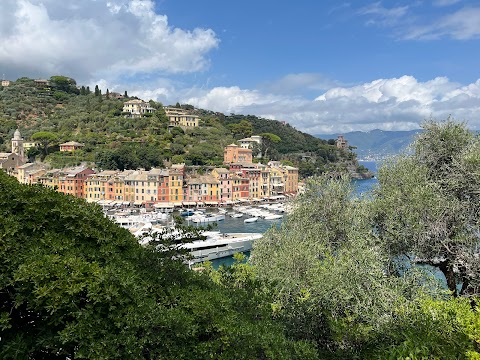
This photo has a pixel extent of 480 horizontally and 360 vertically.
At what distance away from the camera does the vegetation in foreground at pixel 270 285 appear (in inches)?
160

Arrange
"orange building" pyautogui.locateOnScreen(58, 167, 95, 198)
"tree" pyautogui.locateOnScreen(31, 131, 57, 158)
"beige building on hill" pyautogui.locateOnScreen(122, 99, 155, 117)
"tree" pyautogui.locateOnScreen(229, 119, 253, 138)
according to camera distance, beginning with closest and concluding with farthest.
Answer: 1. "orange building" pyautogui.locateOnScreen(58, 167, 95, 198)
2. "tree" pyautogui.locateOnScreen(31, 131, 57, 158)
3. "beige building on hill" pyautogui.locateOnScreen(122, 99, 155, 117)
4. "tree" pyautogui.locateOnScreen(229, 119, 253, 138)

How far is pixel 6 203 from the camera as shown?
4773mm

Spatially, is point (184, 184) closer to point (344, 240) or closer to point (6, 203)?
point (344, 240)

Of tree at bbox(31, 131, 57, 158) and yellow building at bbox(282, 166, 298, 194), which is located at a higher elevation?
tree at bbox(31, 131, 57, 158)

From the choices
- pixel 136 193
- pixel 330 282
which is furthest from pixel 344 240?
pixel 136 193

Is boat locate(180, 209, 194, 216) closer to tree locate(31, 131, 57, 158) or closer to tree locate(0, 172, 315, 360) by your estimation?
tree locate(31, 131, 57, 158)

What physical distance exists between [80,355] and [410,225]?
8.44 meters

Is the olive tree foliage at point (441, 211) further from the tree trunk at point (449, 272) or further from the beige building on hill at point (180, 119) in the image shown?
the beige building on hill at point (180, 119)

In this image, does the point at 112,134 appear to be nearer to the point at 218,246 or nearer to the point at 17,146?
the point at 17,146

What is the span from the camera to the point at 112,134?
8288 centimetres

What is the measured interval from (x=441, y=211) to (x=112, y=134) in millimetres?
81438

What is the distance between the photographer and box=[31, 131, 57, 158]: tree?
78.6 meters

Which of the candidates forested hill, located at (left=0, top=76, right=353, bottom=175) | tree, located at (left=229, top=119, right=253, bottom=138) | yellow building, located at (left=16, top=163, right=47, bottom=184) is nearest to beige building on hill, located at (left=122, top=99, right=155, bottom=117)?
forested hill, located at (left=0, top=76, right=353, bottom=175)

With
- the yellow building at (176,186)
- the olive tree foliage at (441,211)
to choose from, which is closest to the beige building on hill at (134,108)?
the yellow building at (176,186)
